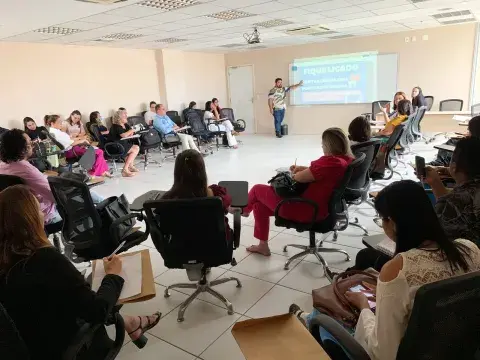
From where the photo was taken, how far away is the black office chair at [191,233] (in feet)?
6.71

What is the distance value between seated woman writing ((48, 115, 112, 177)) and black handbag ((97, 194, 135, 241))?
12.2 feet

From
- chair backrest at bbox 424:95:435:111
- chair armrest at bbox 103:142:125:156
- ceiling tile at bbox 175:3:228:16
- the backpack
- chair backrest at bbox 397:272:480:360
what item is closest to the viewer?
chair backrest at bbox 397:272:480:360

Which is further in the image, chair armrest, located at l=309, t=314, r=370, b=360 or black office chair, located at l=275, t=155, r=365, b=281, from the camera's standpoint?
black office chair, located at l=275, t=155, r=365, b=281

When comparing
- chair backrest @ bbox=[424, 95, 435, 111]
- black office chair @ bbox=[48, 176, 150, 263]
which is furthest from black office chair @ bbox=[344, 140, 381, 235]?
chair backrest @ bbox=[424, 95, 435, 111]

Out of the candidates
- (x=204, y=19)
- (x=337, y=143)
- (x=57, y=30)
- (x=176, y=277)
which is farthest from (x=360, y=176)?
(x=57, y=30)

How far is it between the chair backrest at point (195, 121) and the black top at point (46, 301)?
295 inches

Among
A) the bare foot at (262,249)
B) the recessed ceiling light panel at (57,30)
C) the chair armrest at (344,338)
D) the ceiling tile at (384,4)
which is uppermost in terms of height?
the ceiling tile at (384,4)

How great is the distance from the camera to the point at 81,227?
2580 millimetres

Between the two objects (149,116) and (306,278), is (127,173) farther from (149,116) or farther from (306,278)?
(306,278)

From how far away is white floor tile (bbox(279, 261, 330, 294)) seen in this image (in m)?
2.70

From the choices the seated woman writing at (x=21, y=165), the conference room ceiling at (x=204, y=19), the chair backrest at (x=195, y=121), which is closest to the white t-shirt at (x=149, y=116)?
the chair backrest at (x=195, y=121)

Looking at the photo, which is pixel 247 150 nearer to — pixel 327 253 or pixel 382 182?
pixel 382 182

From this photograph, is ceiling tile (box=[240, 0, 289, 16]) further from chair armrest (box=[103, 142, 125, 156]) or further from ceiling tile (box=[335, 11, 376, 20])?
chair armrest (box=[103, 142, 125, 156])

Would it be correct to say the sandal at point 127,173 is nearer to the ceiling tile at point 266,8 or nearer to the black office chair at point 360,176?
the ceiling tile at point 266,8
